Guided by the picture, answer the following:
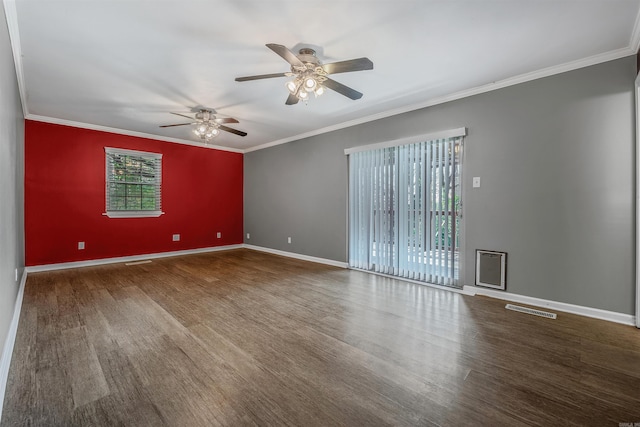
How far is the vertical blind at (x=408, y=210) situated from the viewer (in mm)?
3566

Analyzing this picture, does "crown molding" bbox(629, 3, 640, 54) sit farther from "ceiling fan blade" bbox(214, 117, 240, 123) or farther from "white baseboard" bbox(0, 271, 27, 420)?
"white baseboard" bbox(0, 271, 27, 420)

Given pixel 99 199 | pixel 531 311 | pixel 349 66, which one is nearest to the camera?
pixel 349 66

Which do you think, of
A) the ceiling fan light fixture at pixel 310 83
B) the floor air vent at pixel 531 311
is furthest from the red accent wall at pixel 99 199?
the floor air vent at pixel 531 311

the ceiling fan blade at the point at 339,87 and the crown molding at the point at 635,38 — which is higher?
the crown molding at the point at 635,38

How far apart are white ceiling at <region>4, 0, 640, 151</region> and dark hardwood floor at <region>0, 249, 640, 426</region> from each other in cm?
255

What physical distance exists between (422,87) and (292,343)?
3.22 metres

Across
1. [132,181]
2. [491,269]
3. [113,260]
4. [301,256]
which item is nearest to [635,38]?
[491,269]

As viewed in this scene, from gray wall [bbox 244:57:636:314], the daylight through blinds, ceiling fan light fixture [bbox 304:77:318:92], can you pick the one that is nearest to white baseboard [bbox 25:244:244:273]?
the daylight through blinds

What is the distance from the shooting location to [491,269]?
326 cm

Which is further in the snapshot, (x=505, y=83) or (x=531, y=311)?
(x=505, y=83)

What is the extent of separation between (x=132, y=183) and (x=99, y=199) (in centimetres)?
61

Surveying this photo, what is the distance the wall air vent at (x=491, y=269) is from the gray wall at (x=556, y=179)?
0.22ft

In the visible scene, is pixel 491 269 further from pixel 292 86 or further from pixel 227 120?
pixel 227 120

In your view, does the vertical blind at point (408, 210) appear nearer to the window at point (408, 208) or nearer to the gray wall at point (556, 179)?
the window at point (408, 208)
